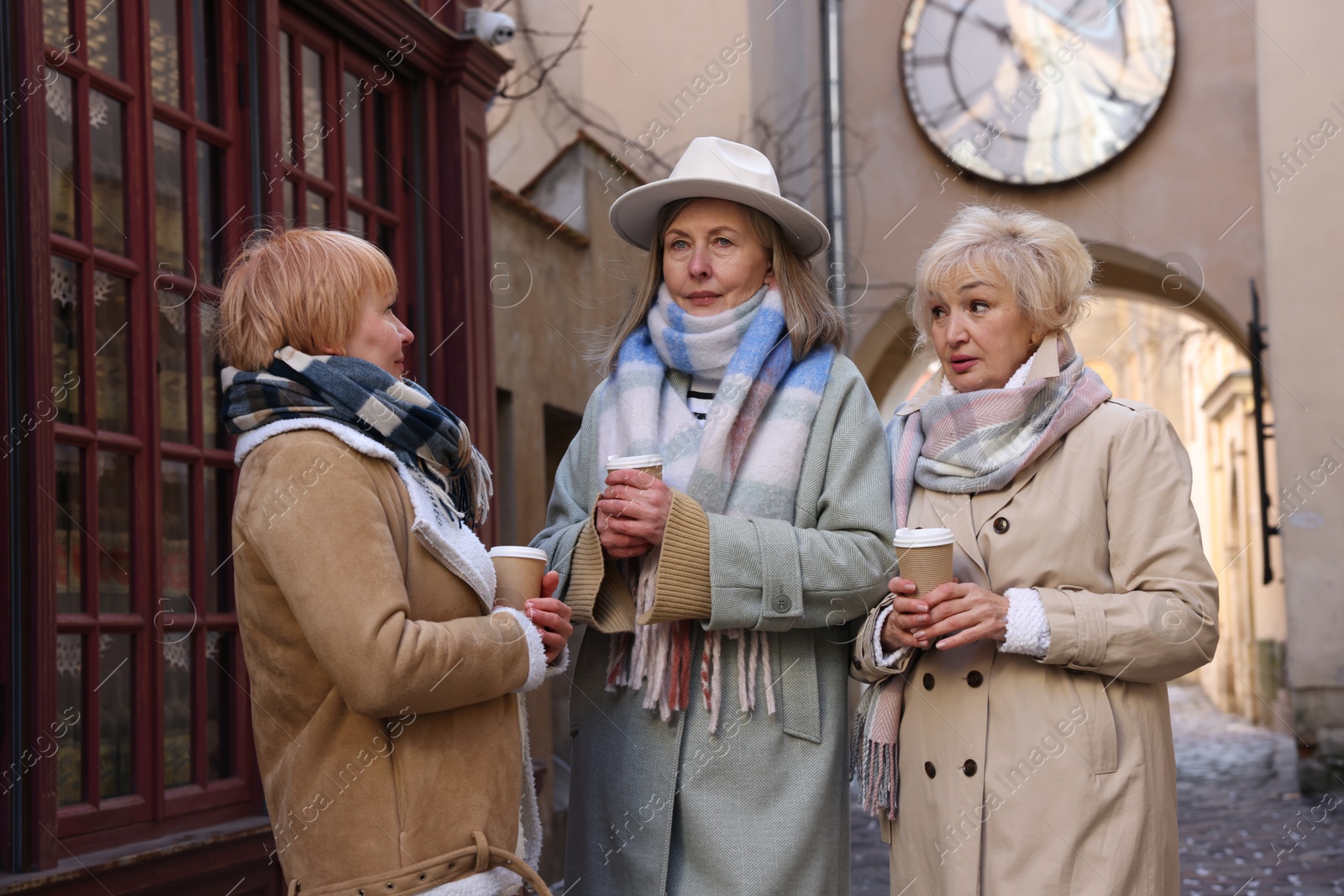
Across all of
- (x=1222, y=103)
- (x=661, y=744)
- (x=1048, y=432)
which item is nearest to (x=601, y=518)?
(x=661, y=744)

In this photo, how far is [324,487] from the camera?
6.69ft

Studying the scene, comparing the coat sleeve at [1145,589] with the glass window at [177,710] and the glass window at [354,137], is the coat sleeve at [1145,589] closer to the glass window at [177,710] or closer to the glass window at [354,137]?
the glass window at [177,710]

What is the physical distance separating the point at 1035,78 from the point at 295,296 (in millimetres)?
9683

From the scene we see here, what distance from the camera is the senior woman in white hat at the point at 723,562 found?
2.54 meters

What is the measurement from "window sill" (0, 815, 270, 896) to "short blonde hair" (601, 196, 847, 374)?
1.75 m

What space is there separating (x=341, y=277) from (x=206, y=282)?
2331 mm

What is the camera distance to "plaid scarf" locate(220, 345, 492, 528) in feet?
6.97

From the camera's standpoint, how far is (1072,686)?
2.59 m

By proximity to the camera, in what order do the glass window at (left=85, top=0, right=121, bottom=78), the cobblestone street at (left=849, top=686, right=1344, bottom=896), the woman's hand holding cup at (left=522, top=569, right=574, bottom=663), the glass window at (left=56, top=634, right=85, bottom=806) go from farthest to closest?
the cobblestone street at (left=849, top=686, right=1344, bottom=896), the glass window at (left=85, top=0, right=121, bottom=78), the glass window at (left=56, top=634, right=85, bottom=806), the woman's hand holding cup at (left=522, top=569, right=574, bottom=663)

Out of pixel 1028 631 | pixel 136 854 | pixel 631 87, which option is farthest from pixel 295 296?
pixel 631 87

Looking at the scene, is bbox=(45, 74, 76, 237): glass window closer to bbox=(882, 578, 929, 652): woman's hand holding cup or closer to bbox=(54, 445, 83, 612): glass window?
bbox=(54, 445, 83, 612): glass window

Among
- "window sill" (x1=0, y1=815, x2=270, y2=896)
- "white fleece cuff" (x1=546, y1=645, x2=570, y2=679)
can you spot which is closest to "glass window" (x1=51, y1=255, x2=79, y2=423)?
"window sill" (x1=0, y1=815, x2=270, y2=896)

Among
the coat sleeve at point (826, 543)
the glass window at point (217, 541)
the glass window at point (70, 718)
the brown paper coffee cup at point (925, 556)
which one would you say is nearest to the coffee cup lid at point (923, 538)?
the brown paper coffee cup at point (925, 556)

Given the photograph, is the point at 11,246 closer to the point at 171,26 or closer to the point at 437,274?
the point at 171,26
